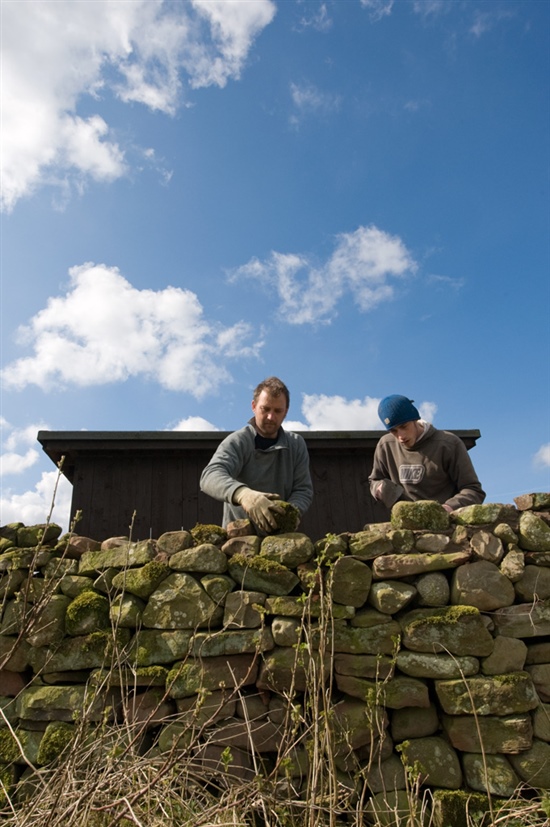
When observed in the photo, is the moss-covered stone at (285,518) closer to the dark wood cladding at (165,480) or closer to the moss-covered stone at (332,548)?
the moss-covered stone at (332,548)

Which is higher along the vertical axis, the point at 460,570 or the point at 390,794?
the point at 460,570

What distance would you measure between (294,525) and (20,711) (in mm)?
1735

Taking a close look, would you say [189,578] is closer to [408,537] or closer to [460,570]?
[408,537]

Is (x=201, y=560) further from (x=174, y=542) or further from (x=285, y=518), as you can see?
(x=285, y=518)

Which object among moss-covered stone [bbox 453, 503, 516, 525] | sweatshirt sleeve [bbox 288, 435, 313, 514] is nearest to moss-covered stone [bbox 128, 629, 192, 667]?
sweatshirt sleeve [bbox 288, 435, 313, 514]

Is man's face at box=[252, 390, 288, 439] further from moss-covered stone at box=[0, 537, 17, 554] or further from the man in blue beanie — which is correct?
moss-covered stone at box=[0, 537, 17, 554]

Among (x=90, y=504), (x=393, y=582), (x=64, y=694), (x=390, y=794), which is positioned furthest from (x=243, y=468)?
(x=90, y=504)

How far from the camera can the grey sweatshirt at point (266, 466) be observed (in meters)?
3.96

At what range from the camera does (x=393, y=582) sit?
128 inches

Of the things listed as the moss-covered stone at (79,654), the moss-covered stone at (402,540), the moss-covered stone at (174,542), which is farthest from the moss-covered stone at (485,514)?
the moss-covered stone at (79,654)

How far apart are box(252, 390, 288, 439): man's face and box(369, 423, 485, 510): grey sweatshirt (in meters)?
0.79

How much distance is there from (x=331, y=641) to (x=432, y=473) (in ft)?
4.75

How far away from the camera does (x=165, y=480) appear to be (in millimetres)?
6703

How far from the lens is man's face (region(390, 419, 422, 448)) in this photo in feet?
13.3
